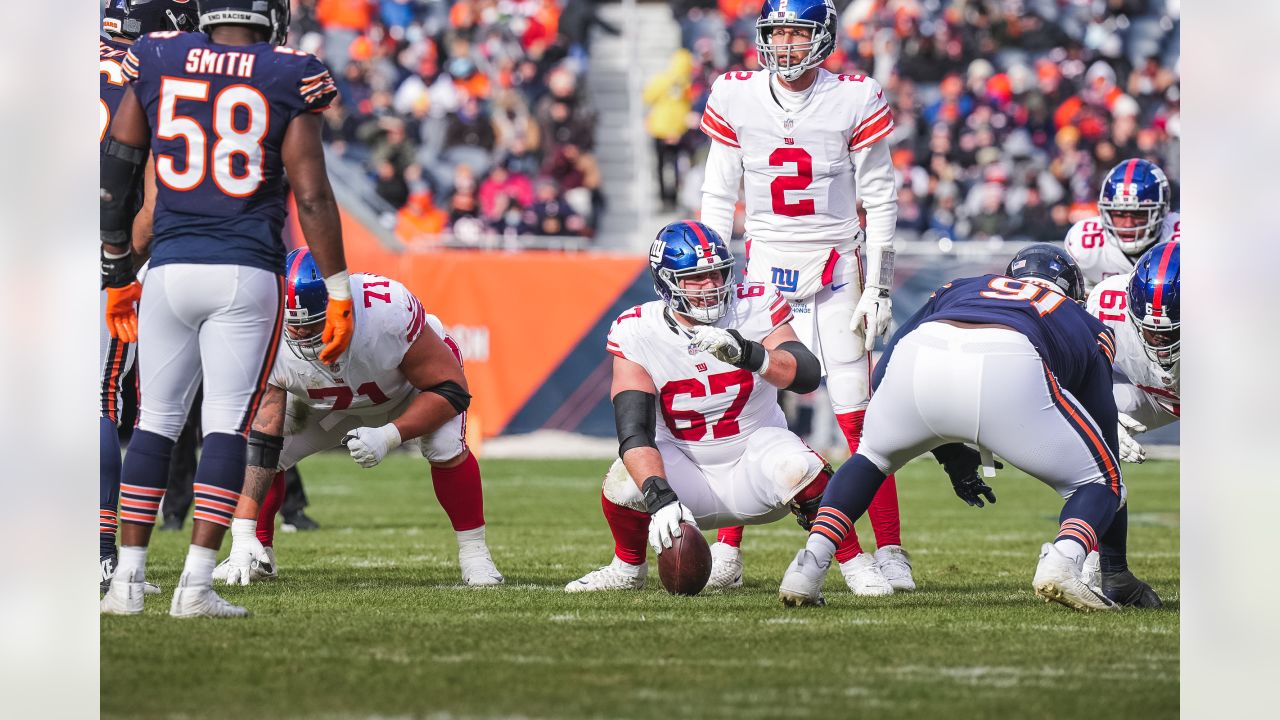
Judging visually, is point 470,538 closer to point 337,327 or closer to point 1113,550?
point 337,327

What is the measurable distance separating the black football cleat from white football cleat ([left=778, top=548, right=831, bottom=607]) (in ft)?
3.39

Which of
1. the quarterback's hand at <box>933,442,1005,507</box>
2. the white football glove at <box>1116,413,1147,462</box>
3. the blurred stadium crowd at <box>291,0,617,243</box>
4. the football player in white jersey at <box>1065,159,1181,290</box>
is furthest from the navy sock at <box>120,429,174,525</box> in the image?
the blurred stadium crowd at <box>291,0,617,243</box>

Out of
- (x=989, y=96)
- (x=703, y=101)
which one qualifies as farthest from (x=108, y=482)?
(x=989, y=96)

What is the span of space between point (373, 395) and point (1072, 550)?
2764 mm

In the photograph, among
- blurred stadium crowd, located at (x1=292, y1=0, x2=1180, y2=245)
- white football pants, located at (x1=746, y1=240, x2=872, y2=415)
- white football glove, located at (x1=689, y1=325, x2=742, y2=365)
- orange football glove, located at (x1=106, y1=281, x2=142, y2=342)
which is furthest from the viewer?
blurred stadium crowd, located at (x1=292, y1=0, x2=1180, y2=245)

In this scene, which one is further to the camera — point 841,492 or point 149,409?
point 841,492

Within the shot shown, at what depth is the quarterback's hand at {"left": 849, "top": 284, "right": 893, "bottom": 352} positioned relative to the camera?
656 centimetres

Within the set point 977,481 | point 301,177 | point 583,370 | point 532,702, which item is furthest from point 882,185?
point 583,370

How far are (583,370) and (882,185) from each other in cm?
760

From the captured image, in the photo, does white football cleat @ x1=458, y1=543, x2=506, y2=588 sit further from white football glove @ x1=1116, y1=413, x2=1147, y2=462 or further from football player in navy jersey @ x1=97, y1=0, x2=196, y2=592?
white football glove @ x1=1116, y1=413, x2=1147, y2=462

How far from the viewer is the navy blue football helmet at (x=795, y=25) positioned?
6.63 meters

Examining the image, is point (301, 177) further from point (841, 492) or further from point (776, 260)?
point (776, 260)

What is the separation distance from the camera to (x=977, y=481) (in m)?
5.87

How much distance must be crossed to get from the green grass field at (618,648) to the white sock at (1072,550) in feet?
0.66
